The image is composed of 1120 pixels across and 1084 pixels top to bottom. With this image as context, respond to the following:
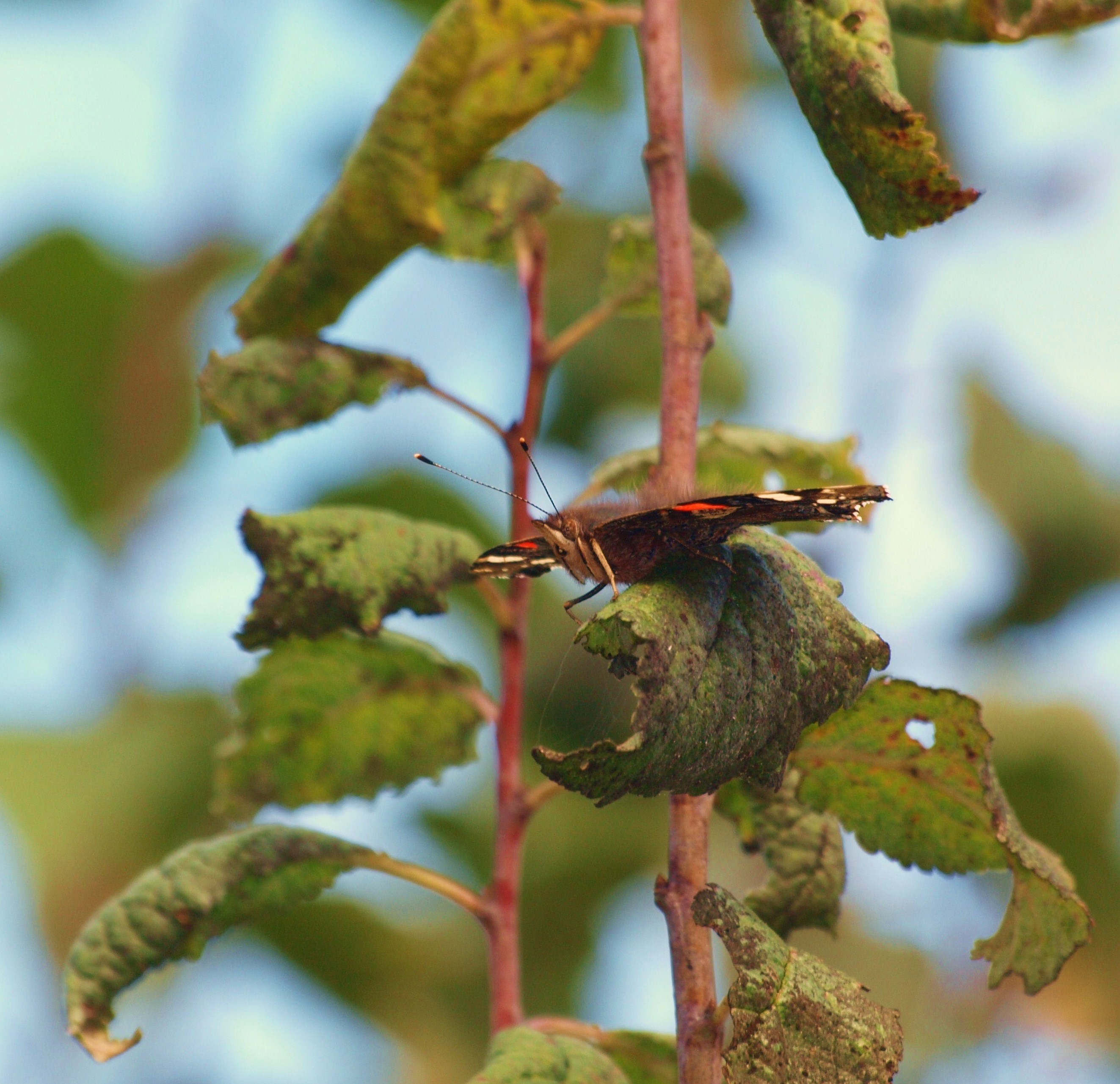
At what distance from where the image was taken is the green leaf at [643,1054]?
1.62 m

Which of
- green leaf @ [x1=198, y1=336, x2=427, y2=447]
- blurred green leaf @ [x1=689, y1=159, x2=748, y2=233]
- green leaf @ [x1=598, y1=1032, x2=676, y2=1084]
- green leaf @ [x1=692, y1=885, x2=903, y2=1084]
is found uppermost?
green leaf @ [x1=198, y1=336, x2=427, y2=447]

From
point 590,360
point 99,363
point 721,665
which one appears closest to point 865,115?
point 721,665

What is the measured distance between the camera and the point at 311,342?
1.89 meters

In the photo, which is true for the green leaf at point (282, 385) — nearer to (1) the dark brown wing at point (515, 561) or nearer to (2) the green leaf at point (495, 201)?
(2) the green leaf at point (495, 201)

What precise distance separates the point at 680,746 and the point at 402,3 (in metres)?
4.36

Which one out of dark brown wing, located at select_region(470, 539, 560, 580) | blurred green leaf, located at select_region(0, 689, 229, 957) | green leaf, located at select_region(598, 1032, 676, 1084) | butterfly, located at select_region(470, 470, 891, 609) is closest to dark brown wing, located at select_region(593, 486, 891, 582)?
butterfly, located at select_region(470, 470, 891, 609)

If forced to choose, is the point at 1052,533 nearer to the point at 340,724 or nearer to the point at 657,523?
the point at 340,724

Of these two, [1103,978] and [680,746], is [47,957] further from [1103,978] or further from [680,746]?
[1103,978]

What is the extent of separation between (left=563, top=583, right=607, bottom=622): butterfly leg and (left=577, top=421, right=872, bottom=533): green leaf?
11.6 inches

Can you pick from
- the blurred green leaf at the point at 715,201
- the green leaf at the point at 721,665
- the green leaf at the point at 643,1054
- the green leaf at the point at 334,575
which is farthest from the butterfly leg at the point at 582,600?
the blurred green leaf at the point at 715,201

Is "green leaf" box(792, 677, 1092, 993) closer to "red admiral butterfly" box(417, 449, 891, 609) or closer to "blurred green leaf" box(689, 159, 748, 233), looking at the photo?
"red admiral butterfly" box(417, 449, 891, 609)

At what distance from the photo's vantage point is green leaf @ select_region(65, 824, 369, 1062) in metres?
1.59

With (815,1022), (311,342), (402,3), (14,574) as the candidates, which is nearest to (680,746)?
(815,1022)

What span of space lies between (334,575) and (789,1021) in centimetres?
80
